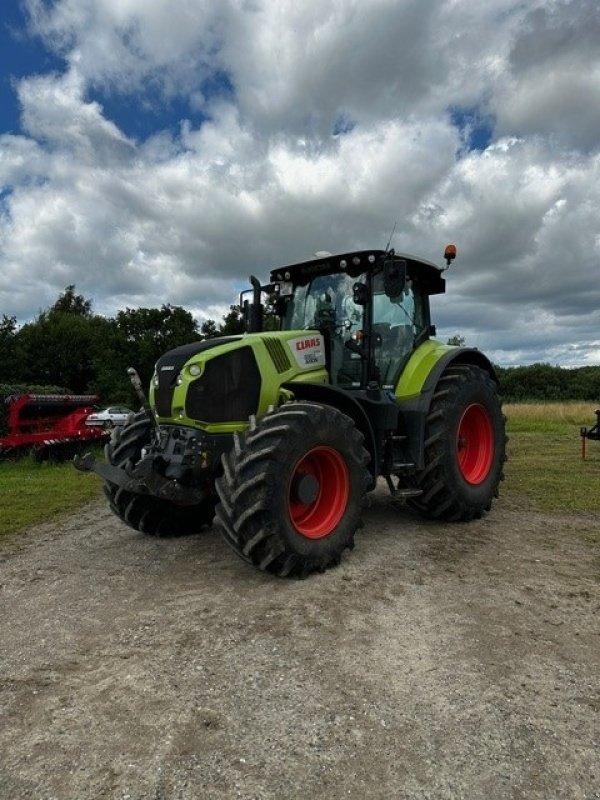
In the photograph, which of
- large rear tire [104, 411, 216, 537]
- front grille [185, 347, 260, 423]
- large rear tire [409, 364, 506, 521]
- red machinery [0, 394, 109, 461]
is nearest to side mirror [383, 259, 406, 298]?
large rear tire [409, 364, 506, 521]

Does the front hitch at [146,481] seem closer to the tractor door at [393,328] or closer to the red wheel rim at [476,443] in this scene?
the tractor door at [393,328]

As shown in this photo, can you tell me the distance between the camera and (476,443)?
23.2 ft

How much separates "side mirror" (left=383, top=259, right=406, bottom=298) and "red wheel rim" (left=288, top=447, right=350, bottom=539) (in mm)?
1640

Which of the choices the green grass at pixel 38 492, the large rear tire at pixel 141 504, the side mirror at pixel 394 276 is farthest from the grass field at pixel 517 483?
the side mirror at pixel 394 276

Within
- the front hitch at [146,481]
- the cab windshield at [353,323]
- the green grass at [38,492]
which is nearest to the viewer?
the front hitch at [146,481]

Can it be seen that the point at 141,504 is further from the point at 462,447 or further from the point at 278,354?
the point at 462,447

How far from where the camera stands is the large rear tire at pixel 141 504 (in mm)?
5602

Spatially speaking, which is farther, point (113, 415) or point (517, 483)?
point (113, 415)

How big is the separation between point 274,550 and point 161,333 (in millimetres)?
22009

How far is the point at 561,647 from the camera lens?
11.4 ft

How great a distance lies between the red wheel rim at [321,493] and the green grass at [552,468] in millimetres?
3481

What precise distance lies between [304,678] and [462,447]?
4.14 m

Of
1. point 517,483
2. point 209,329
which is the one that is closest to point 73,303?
point 209,329

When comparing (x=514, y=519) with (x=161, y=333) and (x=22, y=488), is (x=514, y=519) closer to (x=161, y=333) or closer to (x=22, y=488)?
(x=22, y=488)
